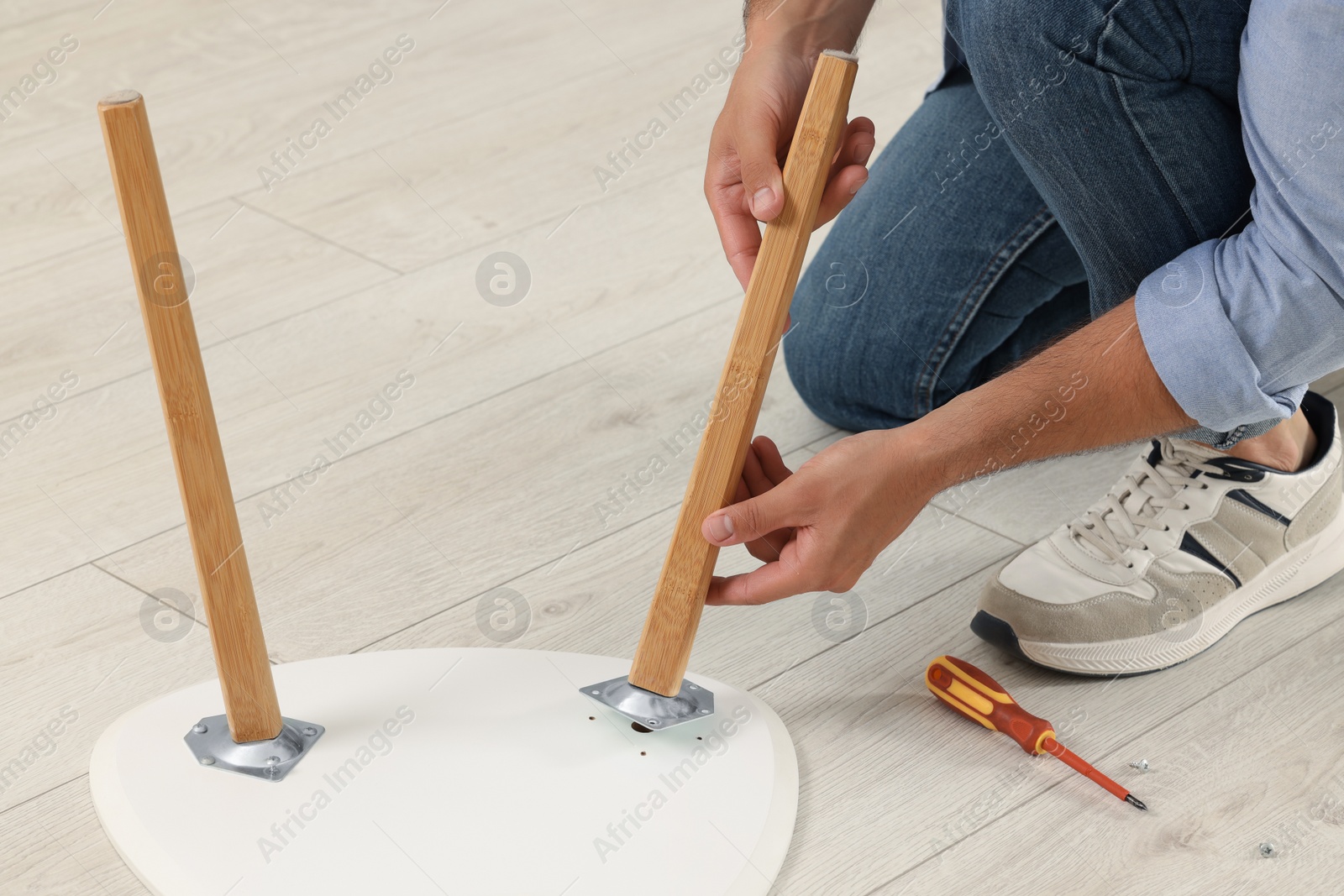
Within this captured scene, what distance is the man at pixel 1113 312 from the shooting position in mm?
587

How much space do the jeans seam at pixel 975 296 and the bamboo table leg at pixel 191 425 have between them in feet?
1.73

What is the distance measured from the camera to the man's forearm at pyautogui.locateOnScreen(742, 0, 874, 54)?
74cm

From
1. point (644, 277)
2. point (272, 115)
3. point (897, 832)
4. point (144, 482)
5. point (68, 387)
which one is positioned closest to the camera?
point (897, 832)

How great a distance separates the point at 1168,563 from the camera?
2.47 feet

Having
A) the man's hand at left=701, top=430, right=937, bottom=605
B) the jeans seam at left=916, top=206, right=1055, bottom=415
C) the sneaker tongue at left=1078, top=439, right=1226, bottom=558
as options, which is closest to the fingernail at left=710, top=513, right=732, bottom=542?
the man's hand at left=701, top=430, right=937, bottom=605

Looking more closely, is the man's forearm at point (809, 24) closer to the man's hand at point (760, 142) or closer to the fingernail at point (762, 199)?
the man's hand at point (760, 142)

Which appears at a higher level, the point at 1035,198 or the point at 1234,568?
the point at 1035,198

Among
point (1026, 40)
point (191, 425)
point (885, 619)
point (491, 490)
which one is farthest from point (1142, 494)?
point (191, 425)

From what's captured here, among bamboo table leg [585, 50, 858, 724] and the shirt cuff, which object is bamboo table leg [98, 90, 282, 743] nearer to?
bamboo table leg [585, 50, 858, 724]

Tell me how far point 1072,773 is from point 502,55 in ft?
4.04

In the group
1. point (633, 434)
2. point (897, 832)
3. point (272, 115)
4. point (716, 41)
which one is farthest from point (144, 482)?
point (716, 41)

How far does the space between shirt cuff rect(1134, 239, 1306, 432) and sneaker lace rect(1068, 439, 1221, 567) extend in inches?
5.9

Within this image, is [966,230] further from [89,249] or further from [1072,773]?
[89,249]

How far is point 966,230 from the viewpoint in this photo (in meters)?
0.93
